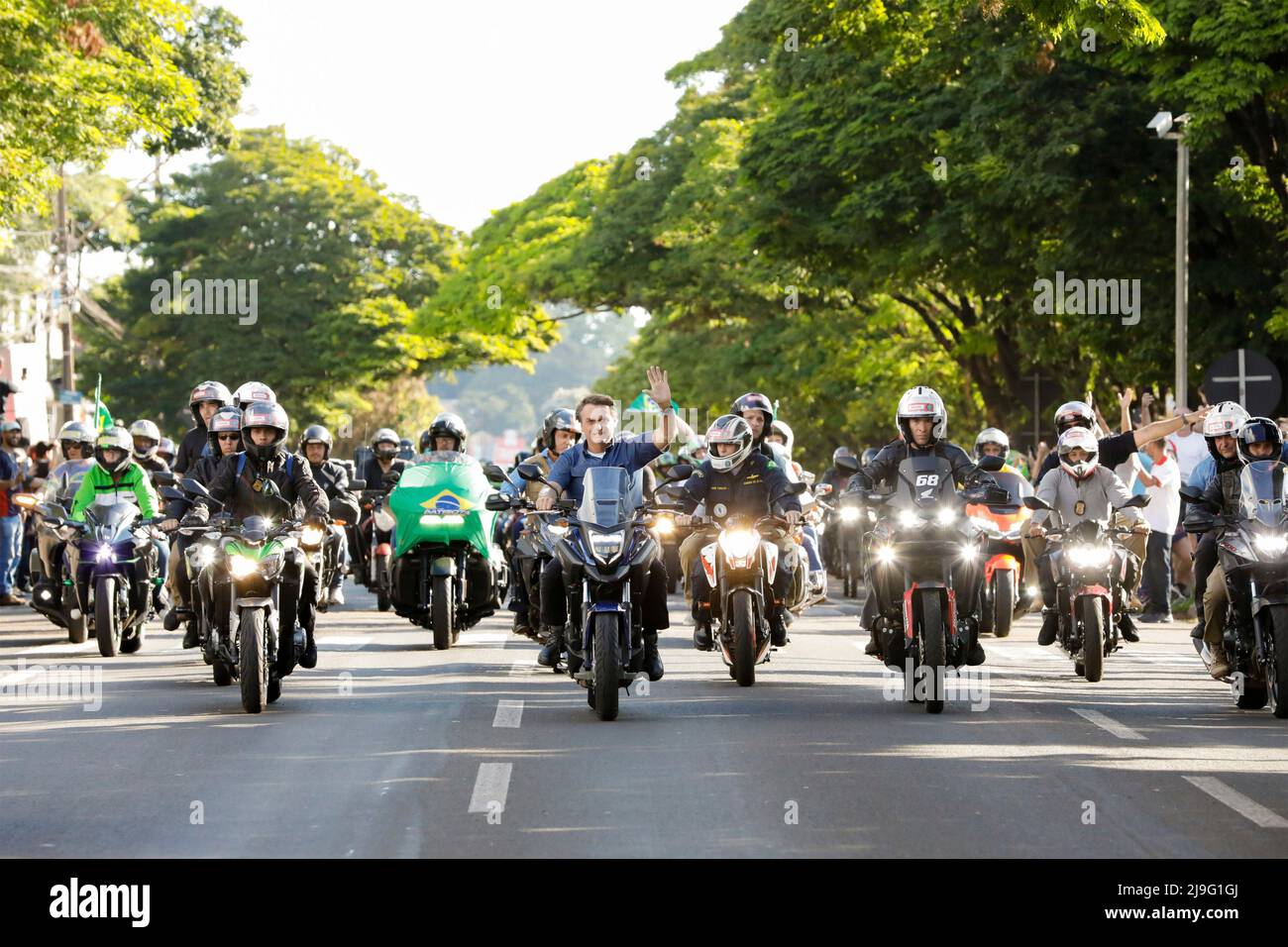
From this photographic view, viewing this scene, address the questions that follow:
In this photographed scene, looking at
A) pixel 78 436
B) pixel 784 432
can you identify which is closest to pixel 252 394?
pixel 78 436

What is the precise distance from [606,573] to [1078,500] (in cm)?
487

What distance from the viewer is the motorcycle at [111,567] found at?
59.3 feet

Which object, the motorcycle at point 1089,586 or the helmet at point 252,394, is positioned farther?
the helmet at point 252,394

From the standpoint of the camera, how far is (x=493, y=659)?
1780 cm

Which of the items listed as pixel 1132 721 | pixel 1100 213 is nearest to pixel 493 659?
pixel 1132 721

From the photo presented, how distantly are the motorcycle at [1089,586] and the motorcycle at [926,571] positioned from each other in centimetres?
160

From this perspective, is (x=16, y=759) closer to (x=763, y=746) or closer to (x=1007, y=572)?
(x=763, y=746)

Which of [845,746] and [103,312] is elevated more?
[103,312]

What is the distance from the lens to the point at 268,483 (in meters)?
14.4

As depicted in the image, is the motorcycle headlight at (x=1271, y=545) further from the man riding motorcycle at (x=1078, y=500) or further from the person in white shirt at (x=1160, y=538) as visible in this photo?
the person in white shirt at (x=1160, y=538)

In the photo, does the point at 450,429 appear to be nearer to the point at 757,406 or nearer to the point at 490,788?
the point at 757,406

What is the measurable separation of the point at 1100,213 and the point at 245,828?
24.1 metres

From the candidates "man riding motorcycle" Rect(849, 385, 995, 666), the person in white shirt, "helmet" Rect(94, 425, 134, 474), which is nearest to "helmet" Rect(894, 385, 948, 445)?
"man riding motorcycle" Rect(849, 385, 995, 666)

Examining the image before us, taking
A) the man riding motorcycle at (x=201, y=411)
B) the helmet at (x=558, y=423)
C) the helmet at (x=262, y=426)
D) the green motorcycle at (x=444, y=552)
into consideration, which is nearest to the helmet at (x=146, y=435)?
the man riding motorcycle at (x=201, y=411)
